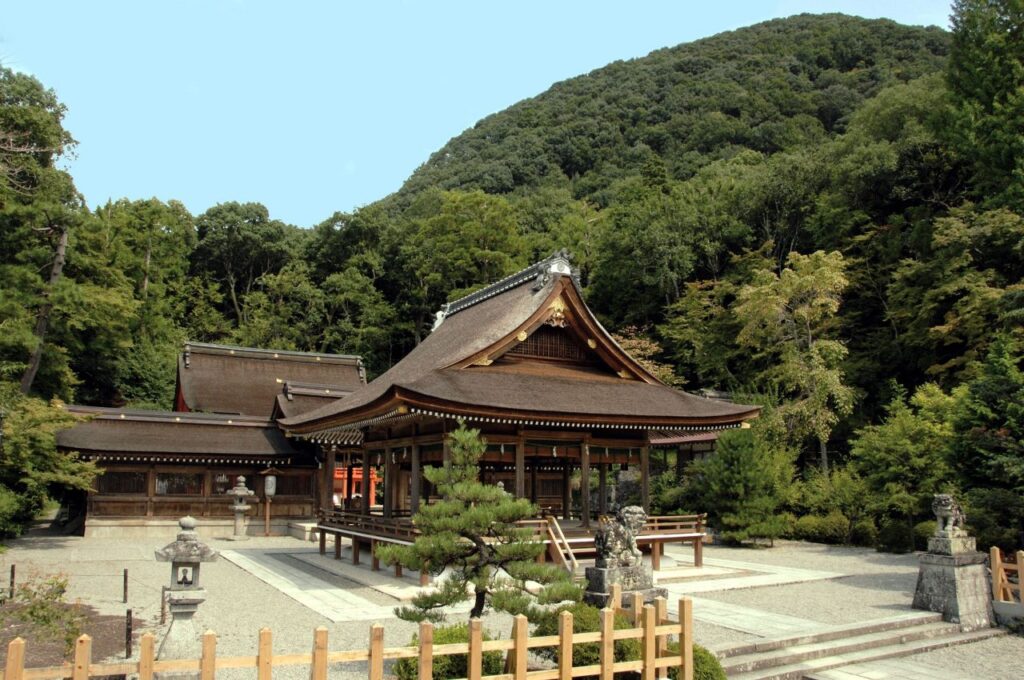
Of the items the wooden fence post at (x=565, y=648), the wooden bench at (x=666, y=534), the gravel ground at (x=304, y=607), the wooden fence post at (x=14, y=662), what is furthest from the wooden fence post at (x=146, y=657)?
the wooden bench at (x=666, y=534)

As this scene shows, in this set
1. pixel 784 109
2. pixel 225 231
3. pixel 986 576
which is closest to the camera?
pixel 986 576

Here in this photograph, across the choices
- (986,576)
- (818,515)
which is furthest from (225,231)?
(986,576)

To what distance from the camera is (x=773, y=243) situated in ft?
126

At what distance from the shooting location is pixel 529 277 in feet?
68.7

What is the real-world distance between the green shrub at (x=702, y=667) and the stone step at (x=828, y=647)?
1.54 metres

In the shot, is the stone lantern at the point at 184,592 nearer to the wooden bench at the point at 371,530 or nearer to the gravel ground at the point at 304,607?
the gravel ground at the point at 304,607

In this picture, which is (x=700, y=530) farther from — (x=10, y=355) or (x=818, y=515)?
(x=10, y=355)

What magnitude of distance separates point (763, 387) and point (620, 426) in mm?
18805

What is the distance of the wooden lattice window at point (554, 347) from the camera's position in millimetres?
19000

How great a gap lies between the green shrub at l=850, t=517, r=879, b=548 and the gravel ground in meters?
0.89

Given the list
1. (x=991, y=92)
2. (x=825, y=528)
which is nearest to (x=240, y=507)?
(x=825, y=528)

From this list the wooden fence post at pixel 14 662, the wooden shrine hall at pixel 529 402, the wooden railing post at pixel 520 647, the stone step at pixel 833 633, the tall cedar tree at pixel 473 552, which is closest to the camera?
the wooden fence post at pixel 14 662

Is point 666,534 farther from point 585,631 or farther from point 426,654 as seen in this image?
point 426,654

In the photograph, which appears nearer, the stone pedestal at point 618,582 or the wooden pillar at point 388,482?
the stone pedestal at point 618,582
